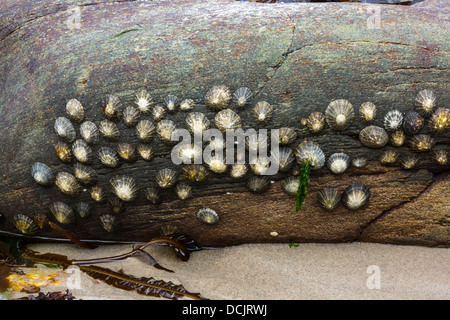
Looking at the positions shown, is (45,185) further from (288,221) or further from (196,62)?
(288,221)

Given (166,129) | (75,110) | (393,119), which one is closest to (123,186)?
(166,129)

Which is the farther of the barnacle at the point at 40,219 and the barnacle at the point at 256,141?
the barnacle at the point at 40,219

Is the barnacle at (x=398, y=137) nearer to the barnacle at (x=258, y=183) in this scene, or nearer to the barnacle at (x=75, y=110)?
the barnacle at (x=258, y=183)

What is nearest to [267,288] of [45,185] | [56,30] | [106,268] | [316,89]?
[106,268]

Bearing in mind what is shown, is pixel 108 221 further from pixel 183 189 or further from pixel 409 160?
pixel 409 160

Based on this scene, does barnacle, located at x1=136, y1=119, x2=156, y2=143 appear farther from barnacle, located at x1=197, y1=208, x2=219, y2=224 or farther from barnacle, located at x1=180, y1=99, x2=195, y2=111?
barnacle, located at x1=197, y1=208, x2=219, y2=224

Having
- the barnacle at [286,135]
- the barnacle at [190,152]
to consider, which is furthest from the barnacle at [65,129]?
the barnacle at [286,135]
